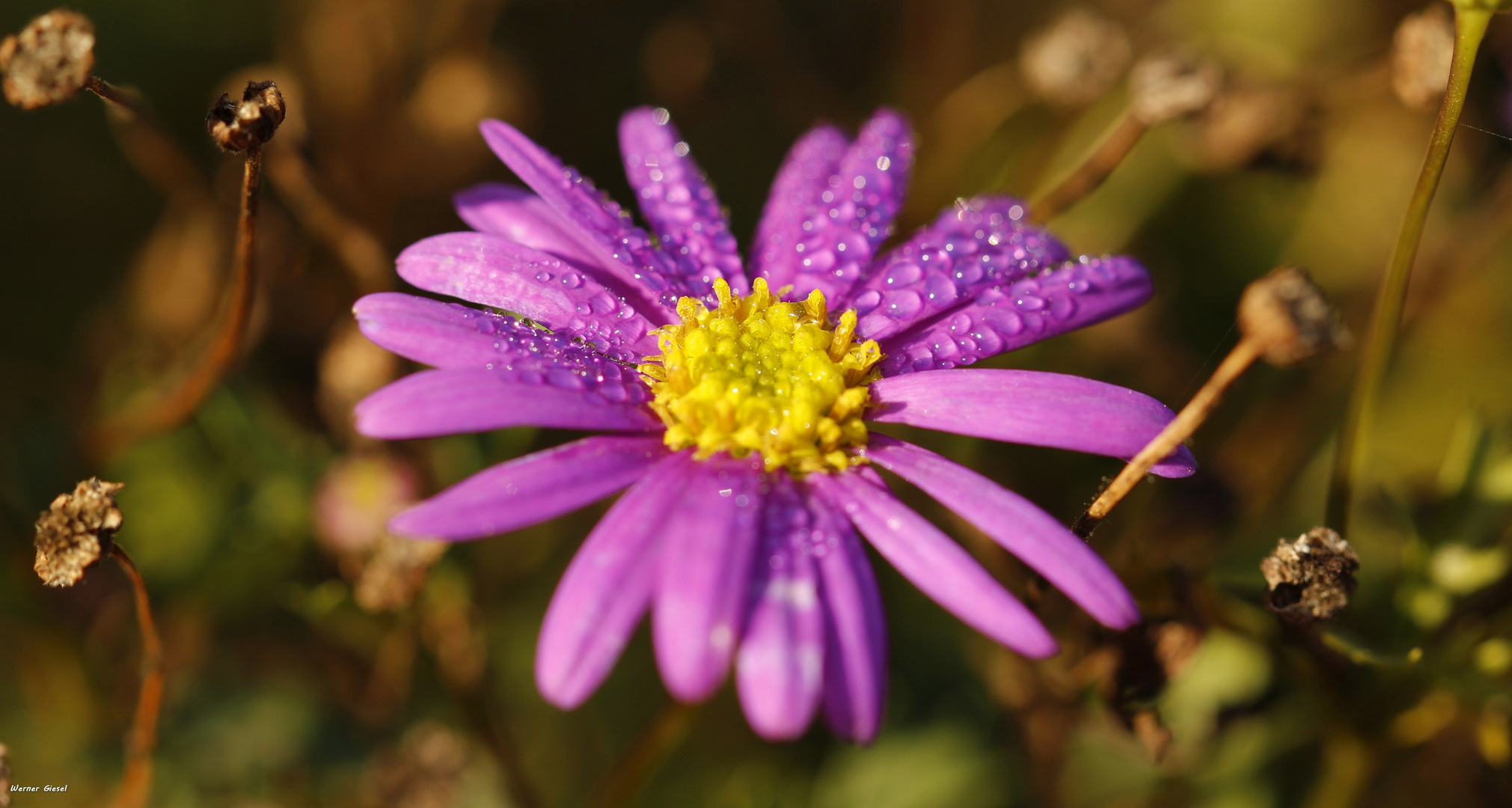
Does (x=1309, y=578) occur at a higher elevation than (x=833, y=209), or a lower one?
lower

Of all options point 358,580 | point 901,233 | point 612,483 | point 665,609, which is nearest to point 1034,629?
point 665,609

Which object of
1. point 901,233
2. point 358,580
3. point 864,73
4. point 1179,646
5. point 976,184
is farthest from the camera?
point 864,73

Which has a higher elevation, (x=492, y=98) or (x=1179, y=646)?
(x=492, y=98)

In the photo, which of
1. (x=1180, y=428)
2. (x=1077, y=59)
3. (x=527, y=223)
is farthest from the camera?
(x=1077, y=59)

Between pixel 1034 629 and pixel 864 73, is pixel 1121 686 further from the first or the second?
pixel 864 73

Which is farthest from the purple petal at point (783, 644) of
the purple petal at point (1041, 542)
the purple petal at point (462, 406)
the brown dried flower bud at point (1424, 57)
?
the brown dried flower bud at point (1424, 57)

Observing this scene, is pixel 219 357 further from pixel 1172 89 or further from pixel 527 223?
pixel 1172 89

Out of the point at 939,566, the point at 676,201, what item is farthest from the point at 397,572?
the point at 939,566
